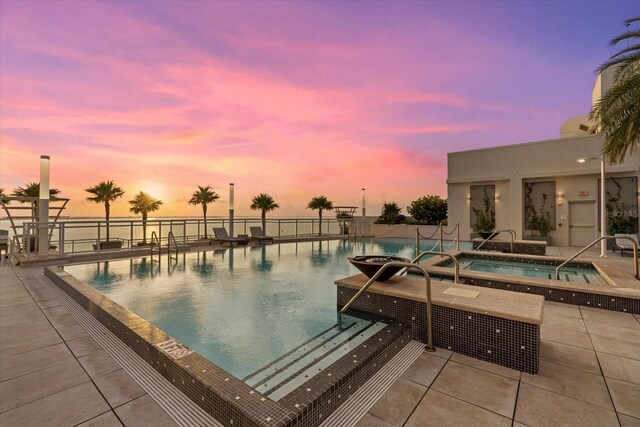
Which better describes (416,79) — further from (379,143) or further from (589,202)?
(589,202)

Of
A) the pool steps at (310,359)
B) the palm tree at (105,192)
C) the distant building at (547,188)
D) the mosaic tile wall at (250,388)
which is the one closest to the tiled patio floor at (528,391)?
the mosaic tile wall at (250,388)

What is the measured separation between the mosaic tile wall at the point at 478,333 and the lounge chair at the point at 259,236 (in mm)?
9437

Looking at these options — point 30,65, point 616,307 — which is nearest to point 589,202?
point 616,307

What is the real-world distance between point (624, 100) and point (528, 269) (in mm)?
3957

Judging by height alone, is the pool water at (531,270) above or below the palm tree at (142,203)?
below

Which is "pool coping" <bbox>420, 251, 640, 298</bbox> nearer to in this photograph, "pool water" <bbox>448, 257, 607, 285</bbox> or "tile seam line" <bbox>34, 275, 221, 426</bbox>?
"pool water" <bbox>448, 257, 607, 285</bbox>

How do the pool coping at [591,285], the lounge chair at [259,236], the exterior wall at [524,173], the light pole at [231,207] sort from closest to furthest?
the pool coping at [591,285] → the exterior wall at [524,173] → the light pole at [231,207] → the lounge chair at [259,236]

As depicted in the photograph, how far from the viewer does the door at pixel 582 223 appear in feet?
37.7

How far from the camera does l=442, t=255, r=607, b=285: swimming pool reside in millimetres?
5941

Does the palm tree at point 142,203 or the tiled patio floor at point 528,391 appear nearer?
the tiled patio floor at point 528,391

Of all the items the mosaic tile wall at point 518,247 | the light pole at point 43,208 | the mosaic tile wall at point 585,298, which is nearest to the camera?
the mosaic tile wall at point 585,298

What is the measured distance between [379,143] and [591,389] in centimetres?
1220

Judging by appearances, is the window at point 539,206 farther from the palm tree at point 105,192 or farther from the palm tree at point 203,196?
the palm tree at point 105,192

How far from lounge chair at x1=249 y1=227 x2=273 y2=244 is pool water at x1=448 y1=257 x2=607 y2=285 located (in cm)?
732
